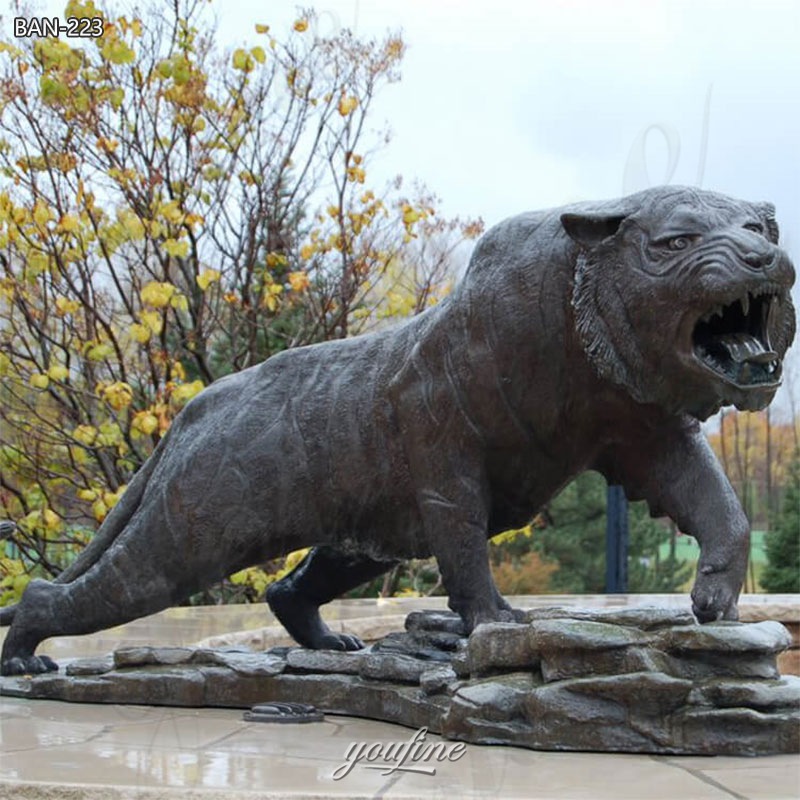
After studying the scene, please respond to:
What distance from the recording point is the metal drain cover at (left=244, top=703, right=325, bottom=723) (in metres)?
4.00

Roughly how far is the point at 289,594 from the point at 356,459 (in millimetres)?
750

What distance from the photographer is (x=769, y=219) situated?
370cm

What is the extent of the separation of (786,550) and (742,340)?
11.4 meters

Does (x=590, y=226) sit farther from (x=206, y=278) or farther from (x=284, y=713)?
(x=206, y=278)

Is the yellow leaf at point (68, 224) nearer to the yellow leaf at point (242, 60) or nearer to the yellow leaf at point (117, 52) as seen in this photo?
the yellow leaf at point (117, 52)

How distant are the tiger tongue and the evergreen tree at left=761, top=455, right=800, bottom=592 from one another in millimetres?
10880

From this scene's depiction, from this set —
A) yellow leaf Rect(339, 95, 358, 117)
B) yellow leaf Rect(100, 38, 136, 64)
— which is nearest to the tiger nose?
yellow leaf Rect(100, 38, 136, 64)

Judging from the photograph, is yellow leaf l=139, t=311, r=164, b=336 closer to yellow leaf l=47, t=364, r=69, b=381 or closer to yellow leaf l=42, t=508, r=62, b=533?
yellow leaf l=47, t=364, r=69, b=381

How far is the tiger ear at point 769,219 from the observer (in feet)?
12.1

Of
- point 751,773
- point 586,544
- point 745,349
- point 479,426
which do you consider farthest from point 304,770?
point 586,544

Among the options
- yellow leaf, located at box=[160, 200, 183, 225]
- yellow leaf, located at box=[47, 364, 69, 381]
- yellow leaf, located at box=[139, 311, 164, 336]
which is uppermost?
yellow leaf, located at box=[160, 200, 183, 225]

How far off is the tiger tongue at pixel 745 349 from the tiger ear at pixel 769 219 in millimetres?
315

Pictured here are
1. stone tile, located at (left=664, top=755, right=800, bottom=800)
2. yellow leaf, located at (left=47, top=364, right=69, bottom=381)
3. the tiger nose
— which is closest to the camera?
stone tile, located at (left=664, top=755, right=800, bottom=800)

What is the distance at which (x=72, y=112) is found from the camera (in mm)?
7754
